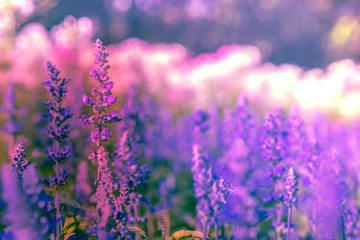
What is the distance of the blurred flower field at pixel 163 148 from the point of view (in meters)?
1.87

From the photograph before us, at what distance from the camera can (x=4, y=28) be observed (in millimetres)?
6762

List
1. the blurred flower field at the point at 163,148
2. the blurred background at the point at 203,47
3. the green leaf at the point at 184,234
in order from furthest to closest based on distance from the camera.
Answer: the blurred background at the point at 203,47 < the green leaf at the point at 184,234 < the blurred flower field at the point at 163,148

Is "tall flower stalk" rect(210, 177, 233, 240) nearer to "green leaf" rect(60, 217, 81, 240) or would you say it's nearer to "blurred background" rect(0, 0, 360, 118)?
"green leaf" rect(60, 217, 81, 240)

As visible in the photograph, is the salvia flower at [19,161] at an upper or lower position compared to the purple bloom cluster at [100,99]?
lower

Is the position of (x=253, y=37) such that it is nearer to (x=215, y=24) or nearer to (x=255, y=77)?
(x=215, y=24)

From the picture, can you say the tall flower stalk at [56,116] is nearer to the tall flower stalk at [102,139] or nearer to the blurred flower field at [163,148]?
the blurred flower field at [163,148]

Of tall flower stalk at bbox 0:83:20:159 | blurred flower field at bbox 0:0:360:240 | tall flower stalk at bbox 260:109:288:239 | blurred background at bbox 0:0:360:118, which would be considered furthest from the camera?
blurred background at bbox 0:0:360:118

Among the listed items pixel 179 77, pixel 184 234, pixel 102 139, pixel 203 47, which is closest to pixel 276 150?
pixel 184 234

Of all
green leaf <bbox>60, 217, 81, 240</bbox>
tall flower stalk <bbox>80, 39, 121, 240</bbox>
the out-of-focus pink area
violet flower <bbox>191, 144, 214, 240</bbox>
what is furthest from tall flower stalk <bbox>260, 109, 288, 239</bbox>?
the out-of-focus pink area

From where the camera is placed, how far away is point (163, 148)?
15.5 ft

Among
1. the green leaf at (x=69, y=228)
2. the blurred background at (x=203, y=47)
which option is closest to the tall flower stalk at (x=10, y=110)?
the blurred background at (x=203, y=47)

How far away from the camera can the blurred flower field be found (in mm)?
1868

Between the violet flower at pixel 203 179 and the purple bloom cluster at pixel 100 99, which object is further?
the violet flower at pixel 203 179

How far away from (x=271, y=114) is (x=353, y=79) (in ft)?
26.5
